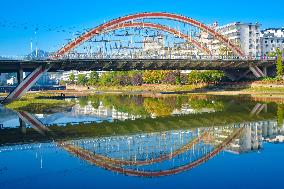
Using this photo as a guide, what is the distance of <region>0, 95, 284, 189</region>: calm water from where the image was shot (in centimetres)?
2020

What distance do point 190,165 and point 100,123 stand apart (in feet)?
77.9

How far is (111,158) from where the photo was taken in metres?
25.9

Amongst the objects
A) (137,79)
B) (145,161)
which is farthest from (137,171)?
(137,79)

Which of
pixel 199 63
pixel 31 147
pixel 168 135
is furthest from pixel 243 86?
pixel 31 147

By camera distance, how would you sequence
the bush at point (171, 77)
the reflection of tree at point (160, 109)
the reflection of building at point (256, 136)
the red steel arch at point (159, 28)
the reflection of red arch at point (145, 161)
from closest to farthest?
1. the reflection of red arch at point (145, 161)
2. the reflection of building at point (256, 136)
3. the reflection of tree at point (160, 109)
4. the red steel arch at point (159, 28)
5. the bush at point (171, 77)

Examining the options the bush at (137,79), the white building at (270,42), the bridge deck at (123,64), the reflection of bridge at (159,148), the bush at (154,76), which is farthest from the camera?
the white building at (270,42)

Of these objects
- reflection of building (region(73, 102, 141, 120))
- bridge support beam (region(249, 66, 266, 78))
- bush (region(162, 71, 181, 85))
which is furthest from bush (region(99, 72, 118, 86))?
reflection of building (region(73, 102, 141, 120))

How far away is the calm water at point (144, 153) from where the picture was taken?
2020 centimetres

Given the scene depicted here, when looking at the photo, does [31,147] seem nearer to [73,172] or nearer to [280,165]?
[73,172]

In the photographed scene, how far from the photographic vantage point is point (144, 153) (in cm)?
2727

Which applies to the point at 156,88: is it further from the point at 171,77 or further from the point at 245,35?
the point at 245,35

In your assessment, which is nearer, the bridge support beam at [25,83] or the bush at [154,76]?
the bridge support beam at [25,83]

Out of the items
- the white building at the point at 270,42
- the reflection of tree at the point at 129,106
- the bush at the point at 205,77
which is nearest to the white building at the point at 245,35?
the white building at the point at 270,42

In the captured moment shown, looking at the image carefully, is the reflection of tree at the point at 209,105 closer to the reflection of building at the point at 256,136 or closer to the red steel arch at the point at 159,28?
the reflection of building at the point at 256,136
